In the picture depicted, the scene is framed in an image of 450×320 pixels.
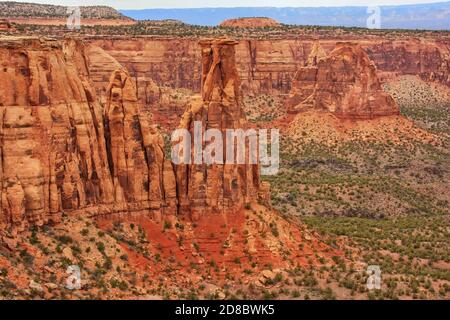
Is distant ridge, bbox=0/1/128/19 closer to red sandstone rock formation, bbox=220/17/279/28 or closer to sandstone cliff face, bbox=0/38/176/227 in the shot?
red sandstone rock formation, bbox=220/17/279/28

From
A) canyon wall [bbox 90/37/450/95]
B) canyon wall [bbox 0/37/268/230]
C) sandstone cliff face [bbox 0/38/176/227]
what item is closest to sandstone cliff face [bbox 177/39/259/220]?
canyon wall [bbox 0/37/268/230]

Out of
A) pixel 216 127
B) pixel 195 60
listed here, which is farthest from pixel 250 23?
pixel 216 127

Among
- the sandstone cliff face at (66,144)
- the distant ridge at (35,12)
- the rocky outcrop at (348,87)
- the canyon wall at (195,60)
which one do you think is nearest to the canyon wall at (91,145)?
the sandstone cliff face at (66,144)

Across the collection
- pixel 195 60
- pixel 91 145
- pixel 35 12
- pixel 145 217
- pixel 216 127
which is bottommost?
pixel 145 217

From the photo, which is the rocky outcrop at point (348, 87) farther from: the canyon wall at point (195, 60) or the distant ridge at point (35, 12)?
the distant ridge at point (35, 12)

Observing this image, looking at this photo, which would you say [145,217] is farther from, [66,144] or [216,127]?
[66,144]

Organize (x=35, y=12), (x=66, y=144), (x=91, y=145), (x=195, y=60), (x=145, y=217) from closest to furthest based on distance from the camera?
(x=66, y=144), (x=91, y=145), (x=145, y=217), (x=195, y=60), (x=35, y=12)
